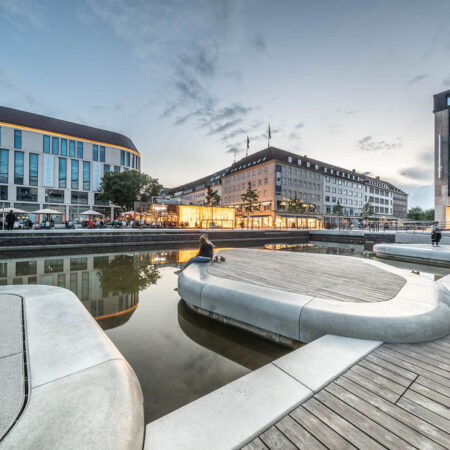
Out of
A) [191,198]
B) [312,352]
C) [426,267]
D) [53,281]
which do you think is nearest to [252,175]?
[191,198]

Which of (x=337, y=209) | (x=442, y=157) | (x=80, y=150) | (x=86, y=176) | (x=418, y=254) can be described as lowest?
(x=418, y=254)

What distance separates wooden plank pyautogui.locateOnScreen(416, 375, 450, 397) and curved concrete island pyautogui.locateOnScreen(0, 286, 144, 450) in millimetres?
2543

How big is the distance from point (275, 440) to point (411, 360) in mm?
2010

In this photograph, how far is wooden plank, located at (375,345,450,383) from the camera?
2.41 m

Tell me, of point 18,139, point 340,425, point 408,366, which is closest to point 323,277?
point 408,366

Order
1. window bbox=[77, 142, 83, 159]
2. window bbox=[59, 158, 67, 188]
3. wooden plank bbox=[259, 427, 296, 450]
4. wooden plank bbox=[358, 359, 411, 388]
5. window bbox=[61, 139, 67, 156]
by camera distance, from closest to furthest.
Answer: wooden plank bbox=[259, 427, 296, 450] → wooden plank bbox=[358, 359, 411, 388] → window bbox=[59, 158, 67, 188] → window bbox=[61, 139, 67, 156] → window bbox=[77, 142, 83, 159]

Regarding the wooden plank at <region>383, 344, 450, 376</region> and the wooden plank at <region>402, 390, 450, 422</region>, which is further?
the wooden plank at <region>383, 344, 450, 376</region>

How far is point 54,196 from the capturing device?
45312mm

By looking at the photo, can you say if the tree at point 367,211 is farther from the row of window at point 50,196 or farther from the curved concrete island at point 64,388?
the curved concrete island at point 64,388

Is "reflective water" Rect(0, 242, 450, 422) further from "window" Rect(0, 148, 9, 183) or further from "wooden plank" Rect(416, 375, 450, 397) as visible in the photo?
"window" Rect(0, 148, 9, 183)

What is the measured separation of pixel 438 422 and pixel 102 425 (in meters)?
2.44

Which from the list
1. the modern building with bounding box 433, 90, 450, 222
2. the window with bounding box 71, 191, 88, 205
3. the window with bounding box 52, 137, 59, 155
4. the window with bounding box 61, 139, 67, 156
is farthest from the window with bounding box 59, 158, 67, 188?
the modern building with bounding box 433, 90, 450, 222

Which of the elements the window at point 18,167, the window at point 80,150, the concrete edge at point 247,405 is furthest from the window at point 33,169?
the concrete edge at point 247,405

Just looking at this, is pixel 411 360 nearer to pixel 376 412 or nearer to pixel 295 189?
pixel 376 412
